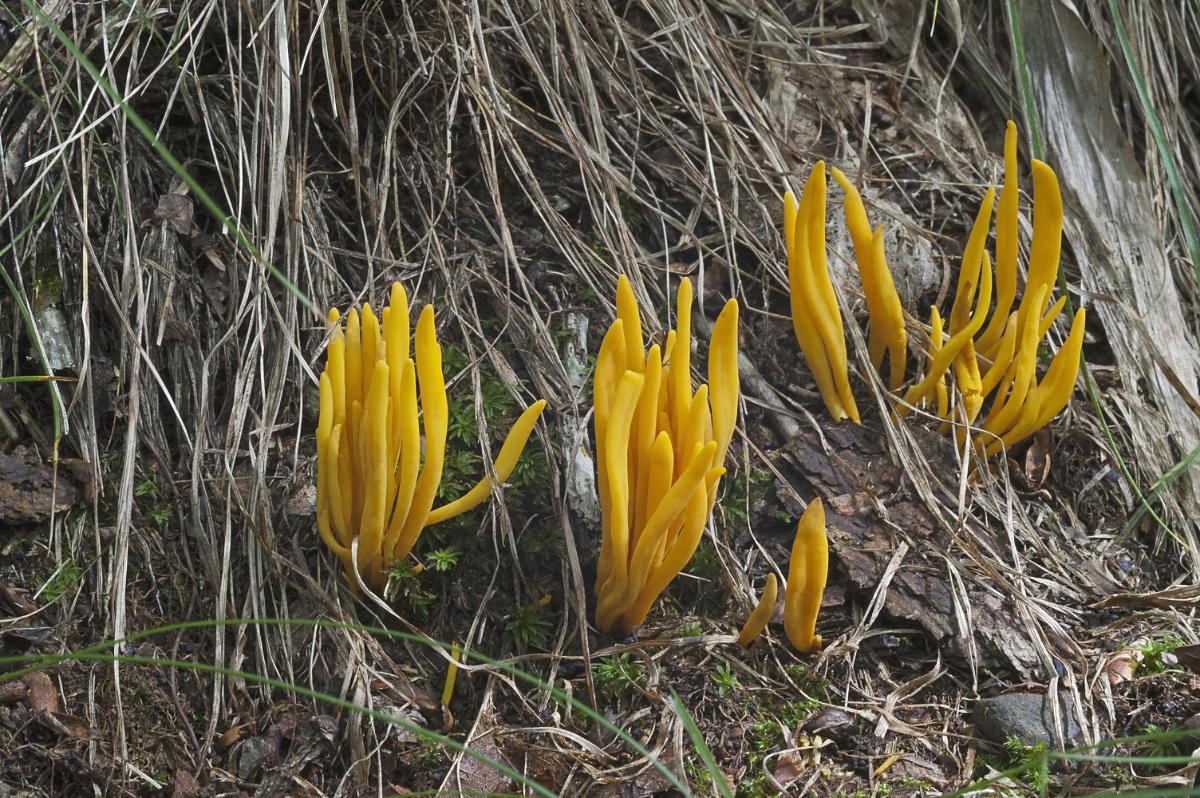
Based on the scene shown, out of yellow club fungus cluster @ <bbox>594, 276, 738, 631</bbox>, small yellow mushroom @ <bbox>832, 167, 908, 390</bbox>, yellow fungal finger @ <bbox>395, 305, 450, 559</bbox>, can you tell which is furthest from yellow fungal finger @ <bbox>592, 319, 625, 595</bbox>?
small yellow mushroom @ <bbox>832, 167, 908, 390</bbox>

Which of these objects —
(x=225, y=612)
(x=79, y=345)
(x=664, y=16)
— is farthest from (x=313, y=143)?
(x=225, y=612)

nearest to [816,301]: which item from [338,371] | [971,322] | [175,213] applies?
[971,322]

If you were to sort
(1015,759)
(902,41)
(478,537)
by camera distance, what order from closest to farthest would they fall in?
(1015,759), (478,537), (902,41)

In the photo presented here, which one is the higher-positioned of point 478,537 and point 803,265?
point 803,265

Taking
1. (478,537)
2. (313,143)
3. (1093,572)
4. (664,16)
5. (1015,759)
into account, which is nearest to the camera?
(1015,759)

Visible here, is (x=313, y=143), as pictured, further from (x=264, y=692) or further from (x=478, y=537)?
(x=264, y=692)

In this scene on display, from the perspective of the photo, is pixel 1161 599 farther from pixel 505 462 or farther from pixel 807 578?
pixel 505 462

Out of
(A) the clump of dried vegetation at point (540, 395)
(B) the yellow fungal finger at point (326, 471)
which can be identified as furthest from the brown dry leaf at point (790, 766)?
(B) the yellow fungal finger at point (326, 471)
